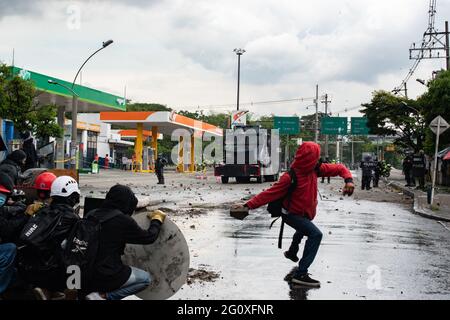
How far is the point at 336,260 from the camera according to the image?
27.2 feet

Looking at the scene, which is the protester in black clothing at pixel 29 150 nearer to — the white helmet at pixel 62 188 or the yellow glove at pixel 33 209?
the yellow glove at pixel 33 209

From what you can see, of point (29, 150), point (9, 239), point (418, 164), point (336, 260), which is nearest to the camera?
point (9, 239)

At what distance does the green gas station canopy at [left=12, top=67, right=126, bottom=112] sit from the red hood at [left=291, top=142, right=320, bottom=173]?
77.4 ft

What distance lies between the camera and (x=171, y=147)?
89.2m

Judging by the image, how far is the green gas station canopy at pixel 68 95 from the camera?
107ft

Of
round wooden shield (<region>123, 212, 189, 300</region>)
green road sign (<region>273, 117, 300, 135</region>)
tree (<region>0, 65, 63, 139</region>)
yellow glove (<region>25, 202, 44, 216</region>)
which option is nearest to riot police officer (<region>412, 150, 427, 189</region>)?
tree (<region>0, 65, 63, 139</region>)

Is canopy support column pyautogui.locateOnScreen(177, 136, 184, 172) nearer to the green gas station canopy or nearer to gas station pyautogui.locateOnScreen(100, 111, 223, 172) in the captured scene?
gas station pyautogui.locateOnScreen(100, 111, 223, 172)

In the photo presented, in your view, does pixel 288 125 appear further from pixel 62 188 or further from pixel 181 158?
pixel 62 188

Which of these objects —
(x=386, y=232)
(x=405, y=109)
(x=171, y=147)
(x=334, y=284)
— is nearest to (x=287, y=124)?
(x=405, y=109)

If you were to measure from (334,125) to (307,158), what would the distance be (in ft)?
190

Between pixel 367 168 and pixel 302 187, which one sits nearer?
pixel 302 187

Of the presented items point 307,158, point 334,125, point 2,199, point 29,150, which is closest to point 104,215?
point 2,199

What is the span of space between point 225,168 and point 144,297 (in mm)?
28996

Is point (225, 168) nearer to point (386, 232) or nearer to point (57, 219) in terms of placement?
point (386, 232)
